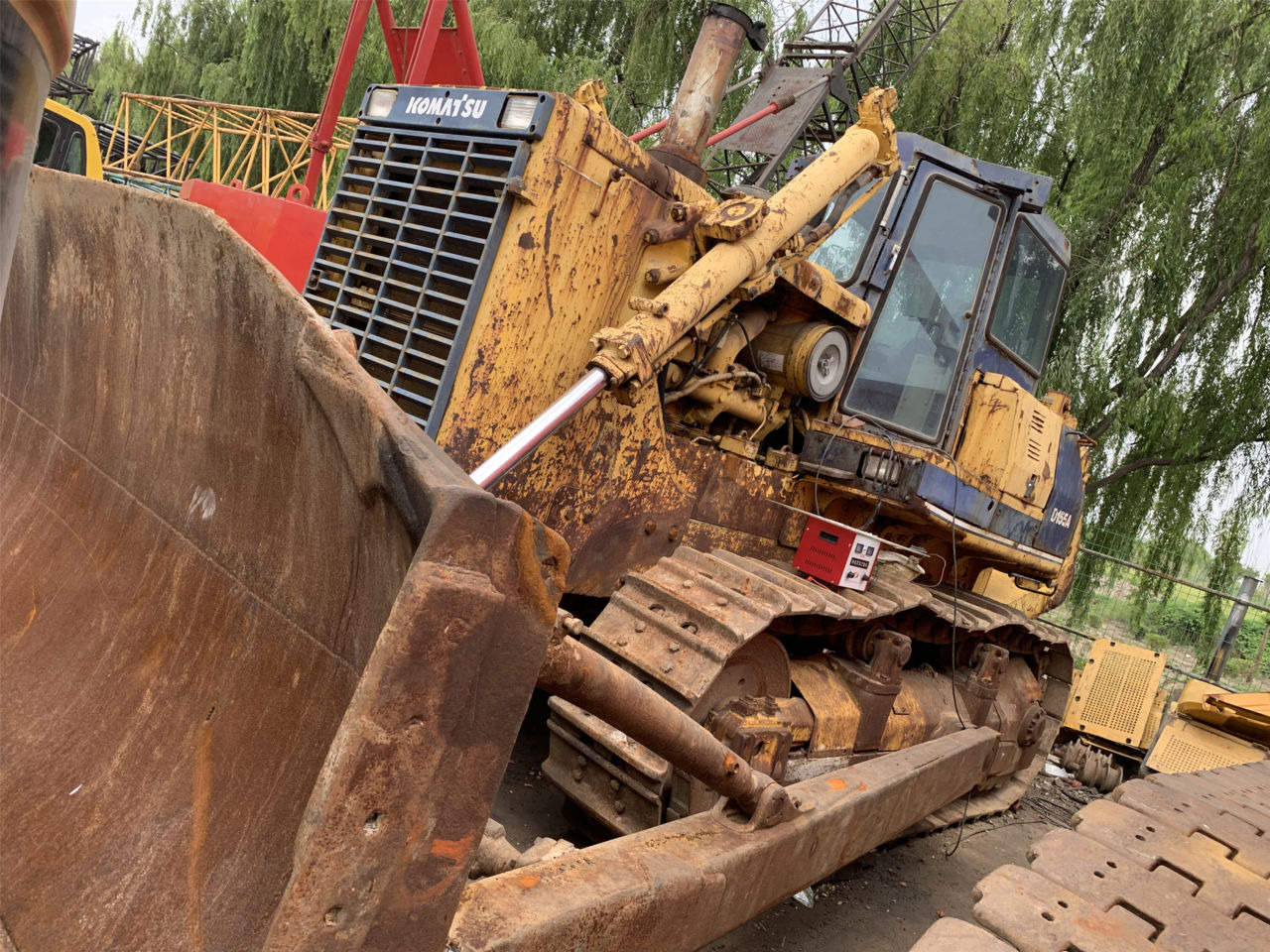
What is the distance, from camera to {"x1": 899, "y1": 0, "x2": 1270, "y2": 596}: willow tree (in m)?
10.7

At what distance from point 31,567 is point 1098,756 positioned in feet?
22.4

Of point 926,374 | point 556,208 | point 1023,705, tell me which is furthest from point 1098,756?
point 556,208

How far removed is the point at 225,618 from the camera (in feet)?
5.77

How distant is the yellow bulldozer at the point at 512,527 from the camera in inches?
52.9

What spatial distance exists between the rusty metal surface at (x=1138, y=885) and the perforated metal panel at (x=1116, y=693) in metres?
4.14

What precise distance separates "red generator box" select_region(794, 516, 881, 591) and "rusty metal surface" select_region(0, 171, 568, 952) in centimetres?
266

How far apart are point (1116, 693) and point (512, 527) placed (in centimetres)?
720

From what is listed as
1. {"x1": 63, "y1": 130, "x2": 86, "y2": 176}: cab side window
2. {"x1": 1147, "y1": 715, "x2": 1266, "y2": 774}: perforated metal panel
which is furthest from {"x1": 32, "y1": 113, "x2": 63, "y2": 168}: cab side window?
{"x1": 1147, "y1": 715, "x2": 1266, "y2": 774}: perforated metal panel

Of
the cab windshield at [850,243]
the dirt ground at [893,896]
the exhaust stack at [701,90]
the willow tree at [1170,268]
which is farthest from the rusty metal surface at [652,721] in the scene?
the willow tree at [1170,268]

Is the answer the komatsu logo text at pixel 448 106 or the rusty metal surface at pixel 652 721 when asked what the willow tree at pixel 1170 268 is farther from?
the rusty metal surface at pixel 652 721

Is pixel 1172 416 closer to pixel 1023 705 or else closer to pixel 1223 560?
pixel 1223 560

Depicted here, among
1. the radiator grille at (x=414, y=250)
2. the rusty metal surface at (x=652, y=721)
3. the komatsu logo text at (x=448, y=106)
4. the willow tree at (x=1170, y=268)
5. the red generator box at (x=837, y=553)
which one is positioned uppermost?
the willow tree at (x=1170, y=268)

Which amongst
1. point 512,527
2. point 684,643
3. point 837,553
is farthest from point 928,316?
point 512,527

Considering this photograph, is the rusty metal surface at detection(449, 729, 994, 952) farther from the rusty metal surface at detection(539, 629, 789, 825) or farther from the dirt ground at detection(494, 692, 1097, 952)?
the dirt ground at detection(494, 692, 1097, 952)
